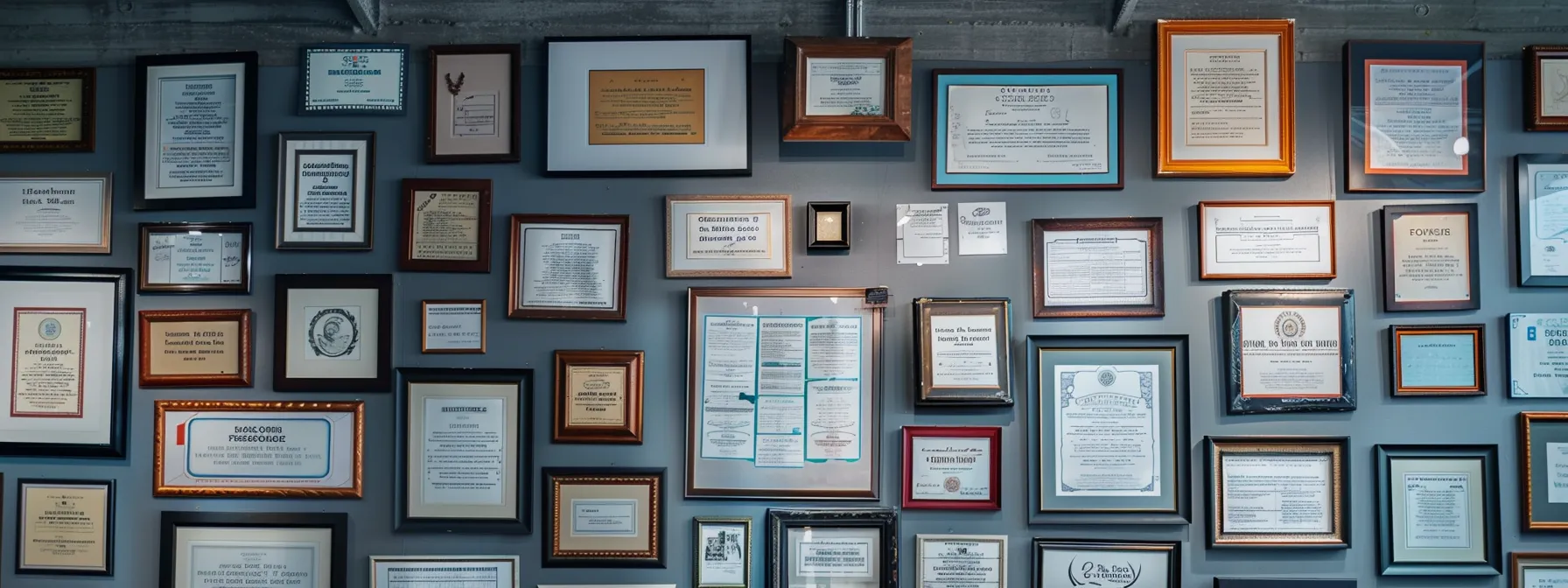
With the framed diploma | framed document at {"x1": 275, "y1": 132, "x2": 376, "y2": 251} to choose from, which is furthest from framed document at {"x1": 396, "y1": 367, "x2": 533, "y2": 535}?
the framed diploma

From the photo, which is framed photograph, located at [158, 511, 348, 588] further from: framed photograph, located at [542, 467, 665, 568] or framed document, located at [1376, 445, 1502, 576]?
framed document, located at [1376, 445, 1502, 576]

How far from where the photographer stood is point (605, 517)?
244 centimetres

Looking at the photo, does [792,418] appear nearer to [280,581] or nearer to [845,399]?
[845,399]

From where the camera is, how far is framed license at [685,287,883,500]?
2.43 metres

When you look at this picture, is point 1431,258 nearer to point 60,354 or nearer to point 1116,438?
point 1116,438

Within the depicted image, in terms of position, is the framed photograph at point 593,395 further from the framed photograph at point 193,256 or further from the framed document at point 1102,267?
the framed document at point 1102,267

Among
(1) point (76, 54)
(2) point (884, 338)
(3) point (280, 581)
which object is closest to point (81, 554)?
(3) point (280, 581)

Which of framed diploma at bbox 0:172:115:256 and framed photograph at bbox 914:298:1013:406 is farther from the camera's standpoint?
framed diploma at bbox 0:172:115:256

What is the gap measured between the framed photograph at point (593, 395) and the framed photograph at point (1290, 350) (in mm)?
1693

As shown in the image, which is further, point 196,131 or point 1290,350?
point 196,131

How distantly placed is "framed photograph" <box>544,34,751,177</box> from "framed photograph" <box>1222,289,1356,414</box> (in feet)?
4.83

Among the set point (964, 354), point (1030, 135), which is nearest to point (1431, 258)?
point (1030, 135)

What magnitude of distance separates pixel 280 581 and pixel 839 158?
80.2 inches

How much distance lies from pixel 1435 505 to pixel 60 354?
3.97 m
